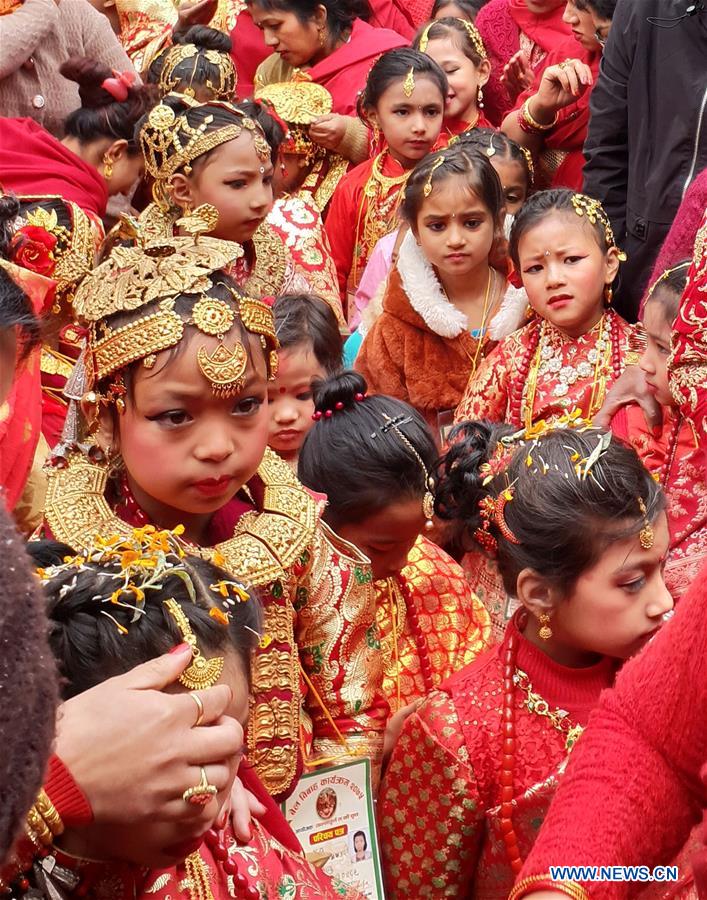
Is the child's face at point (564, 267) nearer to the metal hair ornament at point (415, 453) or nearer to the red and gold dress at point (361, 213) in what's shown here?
the metal hair ornament at point (415, 453)

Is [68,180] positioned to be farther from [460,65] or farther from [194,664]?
[194,664]

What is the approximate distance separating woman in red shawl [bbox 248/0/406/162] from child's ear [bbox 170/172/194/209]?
65.8 inches

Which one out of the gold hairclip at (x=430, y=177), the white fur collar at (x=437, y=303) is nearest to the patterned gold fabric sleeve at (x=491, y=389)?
the white fur collar at (x=437, y=303)

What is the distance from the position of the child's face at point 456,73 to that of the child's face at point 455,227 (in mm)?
1605

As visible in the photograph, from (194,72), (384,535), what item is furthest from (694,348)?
(194,72)

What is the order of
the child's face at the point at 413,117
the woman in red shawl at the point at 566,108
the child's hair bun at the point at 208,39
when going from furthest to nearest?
the child's hair bun at the point at 208,39, the child's face at the point at 413,117, the woman in red shawl at the point at 566,108

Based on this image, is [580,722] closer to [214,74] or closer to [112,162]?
[112,162]

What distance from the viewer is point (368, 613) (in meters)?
2.47

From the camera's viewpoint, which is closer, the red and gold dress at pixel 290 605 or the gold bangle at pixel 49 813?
the gold bangle at pixel 49 813

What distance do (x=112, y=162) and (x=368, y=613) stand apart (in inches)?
111

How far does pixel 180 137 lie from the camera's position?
4.18 m

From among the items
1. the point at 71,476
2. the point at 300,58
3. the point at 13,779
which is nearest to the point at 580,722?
the point at 71,476

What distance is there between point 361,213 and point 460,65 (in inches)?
32.6

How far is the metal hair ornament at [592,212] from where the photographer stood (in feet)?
12.0
